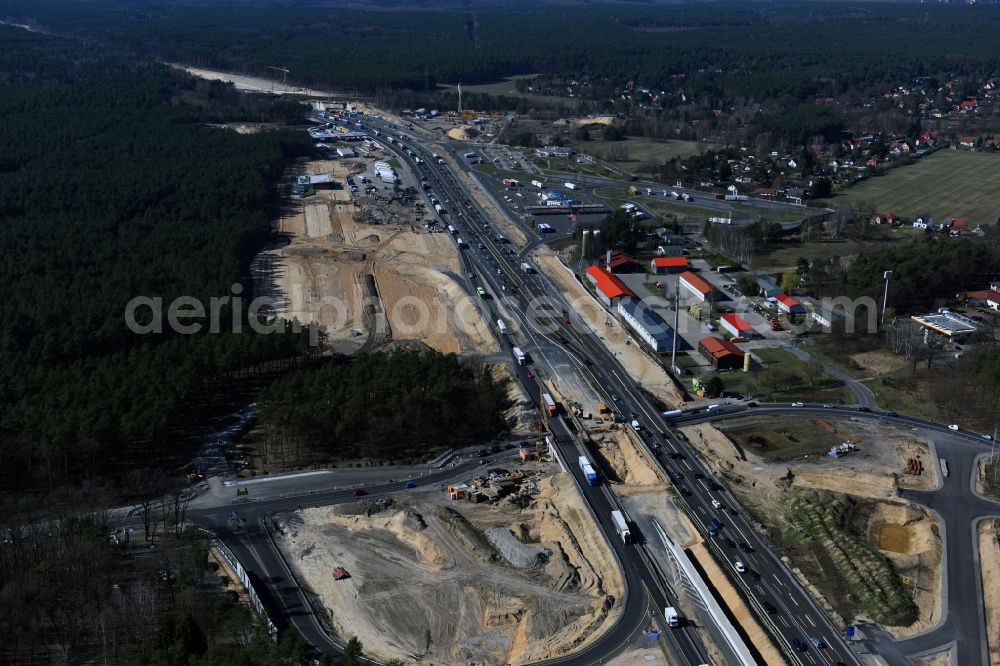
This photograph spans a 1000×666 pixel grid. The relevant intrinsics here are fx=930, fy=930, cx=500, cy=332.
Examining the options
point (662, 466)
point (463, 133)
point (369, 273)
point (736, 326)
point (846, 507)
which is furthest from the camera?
point (463, 133)

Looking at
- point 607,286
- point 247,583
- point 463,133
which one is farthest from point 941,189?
point 247,583

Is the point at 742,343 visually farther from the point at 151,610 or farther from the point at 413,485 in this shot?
the point at 151,610

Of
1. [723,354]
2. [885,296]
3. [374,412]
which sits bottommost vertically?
[374,412]

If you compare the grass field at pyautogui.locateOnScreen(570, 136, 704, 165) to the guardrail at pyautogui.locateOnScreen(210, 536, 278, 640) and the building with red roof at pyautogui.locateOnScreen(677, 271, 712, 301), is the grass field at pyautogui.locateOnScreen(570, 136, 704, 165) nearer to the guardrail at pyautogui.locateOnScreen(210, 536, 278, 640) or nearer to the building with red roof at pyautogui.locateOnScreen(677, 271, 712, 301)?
the building with red roof at pyautogui.locateOnScreen(677, 271, 712, 301)

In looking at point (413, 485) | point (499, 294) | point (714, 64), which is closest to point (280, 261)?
point (499, 294)

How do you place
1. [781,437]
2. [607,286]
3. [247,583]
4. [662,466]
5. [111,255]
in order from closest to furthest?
1. [247,583]
2. [662,466]
3. [781,437]
4. [607,286]
5. [111,255]

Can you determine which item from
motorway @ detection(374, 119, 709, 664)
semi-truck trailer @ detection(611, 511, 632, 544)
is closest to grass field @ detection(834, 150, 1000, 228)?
motorway @ detection(374, 119, 709, 664)

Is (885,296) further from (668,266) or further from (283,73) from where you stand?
(283,73)

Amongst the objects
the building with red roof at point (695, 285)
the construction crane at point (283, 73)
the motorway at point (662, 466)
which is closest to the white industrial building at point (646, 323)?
the motorway at point (662, 466)
